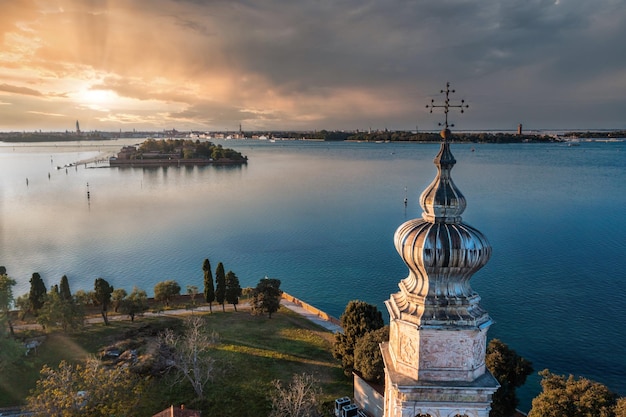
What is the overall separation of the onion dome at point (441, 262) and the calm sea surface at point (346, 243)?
19291 mm

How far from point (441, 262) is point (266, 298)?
905 inches

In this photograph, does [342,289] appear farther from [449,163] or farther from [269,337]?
[449,163]

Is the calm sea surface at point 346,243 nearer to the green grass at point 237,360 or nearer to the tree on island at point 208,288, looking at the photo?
the green grass at point 237,360

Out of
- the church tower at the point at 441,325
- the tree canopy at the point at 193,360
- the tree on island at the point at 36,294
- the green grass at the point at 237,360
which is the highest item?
the church tower at the point at 441,325

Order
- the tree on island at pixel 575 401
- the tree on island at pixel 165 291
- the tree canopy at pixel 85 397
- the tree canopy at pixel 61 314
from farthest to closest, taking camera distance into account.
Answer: the tree on island at pixel 165 291 < the tree canopy at pixel 61 314 < the tree on island at pixel 575 401 < the tree canopy at pixel 85 397

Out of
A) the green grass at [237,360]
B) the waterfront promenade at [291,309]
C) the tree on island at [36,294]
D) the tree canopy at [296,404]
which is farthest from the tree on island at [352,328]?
the tree on island at [36,294]

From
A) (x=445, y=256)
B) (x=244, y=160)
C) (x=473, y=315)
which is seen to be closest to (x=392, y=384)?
(x=473, y=315)

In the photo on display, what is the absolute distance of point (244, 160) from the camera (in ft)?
497

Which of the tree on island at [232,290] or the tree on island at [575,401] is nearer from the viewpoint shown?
the tree on island at [575,401]

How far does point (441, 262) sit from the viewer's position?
7699 millimetres

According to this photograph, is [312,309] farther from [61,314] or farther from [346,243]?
[346,243]

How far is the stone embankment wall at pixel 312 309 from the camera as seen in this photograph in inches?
1177

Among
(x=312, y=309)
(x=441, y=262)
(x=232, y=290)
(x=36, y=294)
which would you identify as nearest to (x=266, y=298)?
(x=232, y=290)

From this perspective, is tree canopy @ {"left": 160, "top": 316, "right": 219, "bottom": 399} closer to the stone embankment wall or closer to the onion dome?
the stone embankment wall
